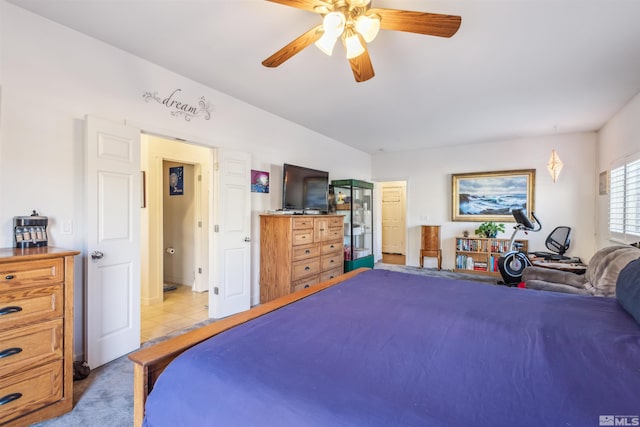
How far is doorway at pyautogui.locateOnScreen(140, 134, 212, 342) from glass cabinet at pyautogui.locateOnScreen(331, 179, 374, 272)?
7.61 ft

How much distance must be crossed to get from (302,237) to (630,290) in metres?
2.92

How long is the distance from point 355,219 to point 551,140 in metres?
3.69

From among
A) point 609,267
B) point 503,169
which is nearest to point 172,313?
point 609,267

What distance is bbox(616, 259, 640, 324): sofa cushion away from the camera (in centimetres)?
145

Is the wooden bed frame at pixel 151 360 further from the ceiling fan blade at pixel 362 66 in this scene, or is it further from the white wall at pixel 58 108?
the ceiling fan blade at pixel 362 66

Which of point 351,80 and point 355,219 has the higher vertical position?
point 351,80

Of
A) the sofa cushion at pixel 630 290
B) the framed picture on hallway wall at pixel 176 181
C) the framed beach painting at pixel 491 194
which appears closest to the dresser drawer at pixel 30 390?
the sofa cushion at pixel 630 290

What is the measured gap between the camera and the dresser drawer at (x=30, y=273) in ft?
5.30

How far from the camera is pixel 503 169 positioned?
18.5 feet

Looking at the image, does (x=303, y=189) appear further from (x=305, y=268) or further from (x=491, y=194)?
(x=491, y=194)

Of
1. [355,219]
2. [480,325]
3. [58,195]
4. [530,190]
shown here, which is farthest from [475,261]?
[58,195]

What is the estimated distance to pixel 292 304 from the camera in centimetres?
168

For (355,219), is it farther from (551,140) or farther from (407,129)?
(551,140)

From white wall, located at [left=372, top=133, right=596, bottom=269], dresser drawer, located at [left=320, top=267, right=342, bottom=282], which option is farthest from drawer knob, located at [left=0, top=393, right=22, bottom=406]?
white wall, located at [left=372, top=133, right=596, bottom=269]
